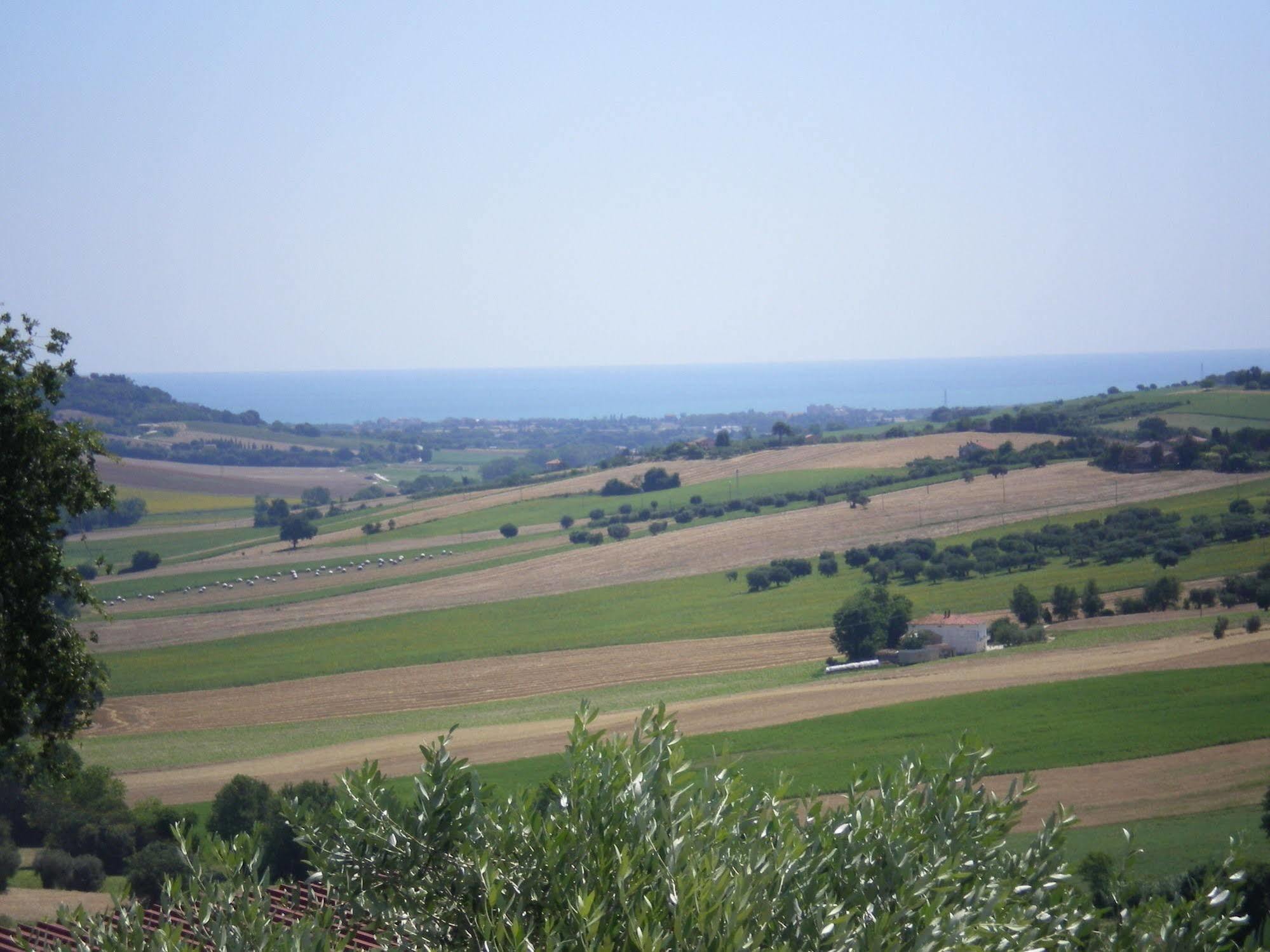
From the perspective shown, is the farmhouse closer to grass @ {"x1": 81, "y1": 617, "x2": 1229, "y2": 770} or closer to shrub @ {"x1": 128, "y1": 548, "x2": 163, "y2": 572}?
grass @ {"x1": 81, "y1": 617, "x2": 1229, "y2": 770}

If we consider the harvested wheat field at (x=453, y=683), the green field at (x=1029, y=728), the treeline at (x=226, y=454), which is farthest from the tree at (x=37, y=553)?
the treeline at (x=226, y=454)

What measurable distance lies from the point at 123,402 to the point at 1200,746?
115151 mm

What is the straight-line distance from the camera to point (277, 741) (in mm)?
30312

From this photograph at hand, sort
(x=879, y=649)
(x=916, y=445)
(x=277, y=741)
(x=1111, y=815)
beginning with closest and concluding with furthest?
(x=1111, y=815), (x=277, y=741), (x=879, y=649), (x=916, y=445)

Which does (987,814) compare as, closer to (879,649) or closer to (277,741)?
(277,741)

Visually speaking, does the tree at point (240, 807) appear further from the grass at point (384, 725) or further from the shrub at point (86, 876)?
the grass at point (384, 725)

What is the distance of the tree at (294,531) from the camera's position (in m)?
65.8

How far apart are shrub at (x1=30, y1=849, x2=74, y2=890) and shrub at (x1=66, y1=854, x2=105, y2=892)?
3.1 inches

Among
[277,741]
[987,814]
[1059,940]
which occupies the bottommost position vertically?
[277,741]

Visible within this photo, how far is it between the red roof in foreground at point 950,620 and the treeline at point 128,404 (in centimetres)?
8085

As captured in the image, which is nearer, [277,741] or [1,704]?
[1,704]

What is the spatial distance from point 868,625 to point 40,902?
2744 centimetres

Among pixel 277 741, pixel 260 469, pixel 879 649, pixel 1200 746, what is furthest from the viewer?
pixel 260 469

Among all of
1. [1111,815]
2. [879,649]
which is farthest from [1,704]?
[879,649]
